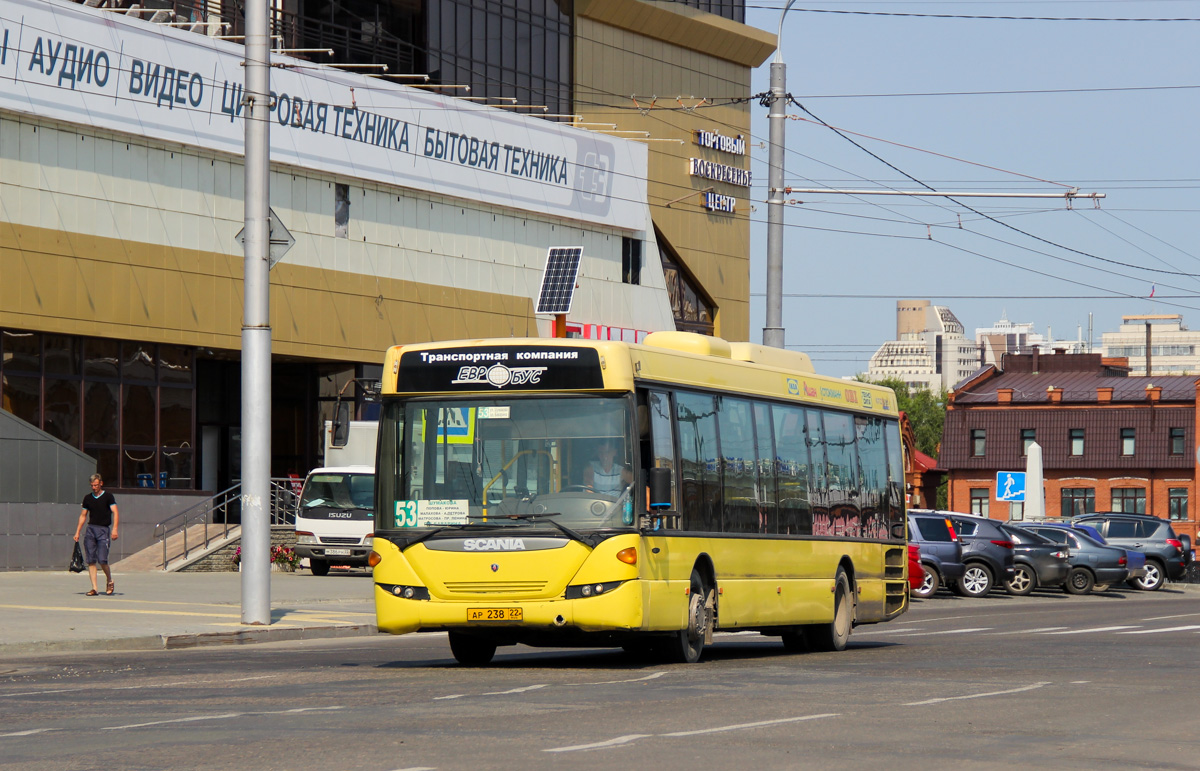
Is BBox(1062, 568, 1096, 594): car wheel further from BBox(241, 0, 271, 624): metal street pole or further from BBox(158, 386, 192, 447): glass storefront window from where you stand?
BBox(241, 0, 271, 624): metal street pole

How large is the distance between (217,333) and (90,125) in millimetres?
6095

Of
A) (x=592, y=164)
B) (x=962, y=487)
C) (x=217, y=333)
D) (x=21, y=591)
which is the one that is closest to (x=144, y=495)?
(x=217, y=333)

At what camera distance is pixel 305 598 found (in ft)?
88.8

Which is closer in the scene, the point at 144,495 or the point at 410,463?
the point at 410,463

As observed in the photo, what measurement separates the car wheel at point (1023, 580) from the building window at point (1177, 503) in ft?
193

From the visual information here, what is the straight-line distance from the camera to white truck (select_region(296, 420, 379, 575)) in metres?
35.2

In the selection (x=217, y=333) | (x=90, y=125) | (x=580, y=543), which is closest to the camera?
(x=580, y=543)

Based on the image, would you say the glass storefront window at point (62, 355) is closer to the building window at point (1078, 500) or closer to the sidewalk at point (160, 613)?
the sidewalk at point (160, 613)

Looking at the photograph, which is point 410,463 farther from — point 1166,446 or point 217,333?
point 1166,446

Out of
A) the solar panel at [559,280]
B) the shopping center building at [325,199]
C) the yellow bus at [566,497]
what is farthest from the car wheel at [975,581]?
the yellow bus at [566,497]

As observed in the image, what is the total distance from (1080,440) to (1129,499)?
167 inches

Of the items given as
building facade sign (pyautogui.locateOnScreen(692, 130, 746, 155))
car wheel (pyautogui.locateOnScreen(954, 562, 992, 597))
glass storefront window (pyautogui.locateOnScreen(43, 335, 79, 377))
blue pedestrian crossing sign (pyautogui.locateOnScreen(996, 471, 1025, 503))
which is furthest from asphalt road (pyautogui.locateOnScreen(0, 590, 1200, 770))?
building facade sign (pyautogui.locateOnScreen(692, 130, 746, 155))

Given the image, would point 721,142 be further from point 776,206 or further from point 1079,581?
point 776,206

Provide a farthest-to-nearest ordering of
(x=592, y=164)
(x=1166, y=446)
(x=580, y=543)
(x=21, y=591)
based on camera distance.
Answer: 1. (x=1166, y=446)
2. (x=592, y=164)
3. (x=21, y=591)
4. (x=580, y=543)
